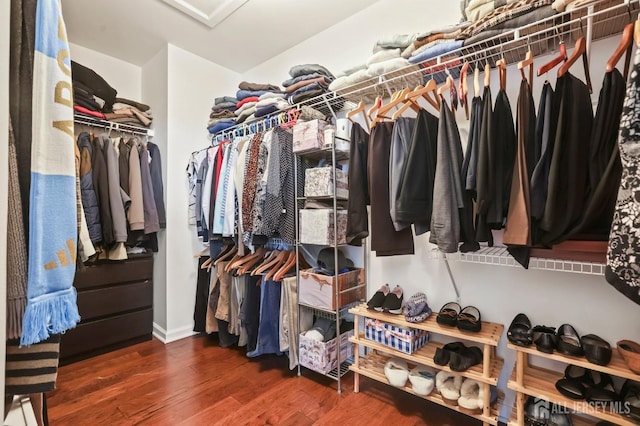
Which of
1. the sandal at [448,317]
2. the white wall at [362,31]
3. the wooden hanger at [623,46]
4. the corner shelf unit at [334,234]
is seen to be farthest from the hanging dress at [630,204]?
the white wall at [362,31]

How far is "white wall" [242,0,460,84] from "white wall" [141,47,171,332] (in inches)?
39.0

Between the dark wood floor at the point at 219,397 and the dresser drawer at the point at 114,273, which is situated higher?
the dresser drawer at the point at 114,273

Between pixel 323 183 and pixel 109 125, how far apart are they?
2081 millimetres

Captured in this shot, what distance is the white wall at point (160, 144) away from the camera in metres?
2.58

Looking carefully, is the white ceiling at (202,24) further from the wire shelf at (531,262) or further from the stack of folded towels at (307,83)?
the wire shelf at (531,262)

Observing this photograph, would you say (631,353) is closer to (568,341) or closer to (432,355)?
(568,341)

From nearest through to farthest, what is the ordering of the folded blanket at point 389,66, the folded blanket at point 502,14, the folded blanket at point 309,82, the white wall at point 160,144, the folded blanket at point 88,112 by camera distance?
the folded blanket at point 502,14
the folded blanket at point 389,66
the folded blanket at point 309,82
the folded blanket at point 88,112
the white wall at point 160,144

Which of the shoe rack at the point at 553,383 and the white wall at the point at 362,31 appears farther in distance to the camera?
the white wall at the point at 362,31

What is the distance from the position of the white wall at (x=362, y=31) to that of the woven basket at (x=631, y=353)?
5.80 ft

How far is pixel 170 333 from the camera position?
252 cm

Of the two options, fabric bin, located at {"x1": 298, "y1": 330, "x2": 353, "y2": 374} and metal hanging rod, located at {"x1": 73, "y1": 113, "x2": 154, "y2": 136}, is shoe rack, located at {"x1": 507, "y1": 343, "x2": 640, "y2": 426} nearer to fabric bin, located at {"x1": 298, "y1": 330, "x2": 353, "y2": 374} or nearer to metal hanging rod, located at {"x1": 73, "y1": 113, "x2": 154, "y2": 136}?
fabric bin, located at {"x1": 298, "y1": 330, "x2": 353, "y2": 374}

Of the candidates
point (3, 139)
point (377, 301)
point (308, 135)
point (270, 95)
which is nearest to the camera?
point (3, 139)

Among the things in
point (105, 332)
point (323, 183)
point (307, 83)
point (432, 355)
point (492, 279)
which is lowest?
point (105, 332)

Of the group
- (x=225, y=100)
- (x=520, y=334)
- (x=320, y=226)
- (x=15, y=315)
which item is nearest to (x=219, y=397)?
(x=320, y=226)
